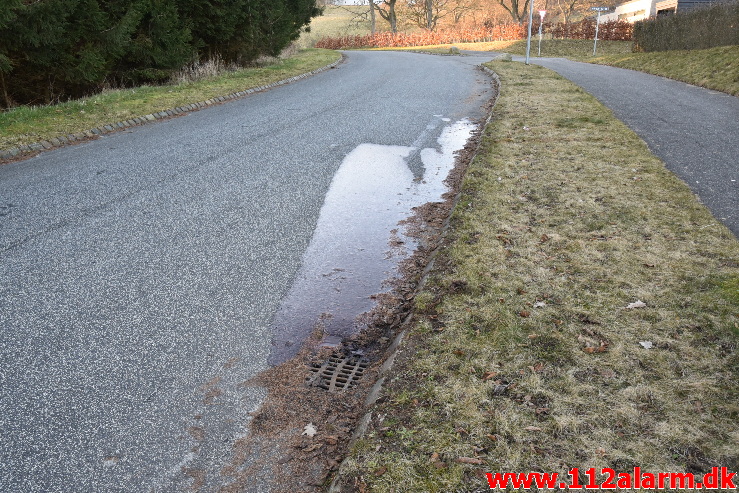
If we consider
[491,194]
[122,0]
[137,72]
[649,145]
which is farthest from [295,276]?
[137,72]

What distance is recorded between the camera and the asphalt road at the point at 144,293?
252 centimetres

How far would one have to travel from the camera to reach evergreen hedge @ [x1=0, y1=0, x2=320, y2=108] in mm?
10016

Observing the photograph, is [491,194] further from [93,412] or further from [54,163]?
[54,163]

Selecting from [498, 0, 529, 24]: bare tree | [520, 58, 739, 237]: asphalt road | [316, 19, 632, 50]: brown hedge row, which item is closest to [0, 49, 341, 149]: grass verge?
[520, 58, 739, 237]: asphalt road

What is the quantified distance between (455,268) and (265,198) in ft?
9.01

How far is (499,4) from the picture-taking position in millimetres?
61656

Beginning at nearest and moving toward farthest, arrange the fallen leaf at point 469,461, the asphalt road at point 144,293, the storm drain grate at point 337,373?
the fallen leaf at point 469,461 → the asphalt road at point 144,293 → the storm drain grate at point 337,373

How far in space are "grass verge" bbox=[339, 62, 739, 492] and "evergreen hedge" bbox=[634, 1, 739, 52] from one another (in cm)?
1757

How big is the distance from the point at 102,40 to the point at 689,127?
41.7 feet

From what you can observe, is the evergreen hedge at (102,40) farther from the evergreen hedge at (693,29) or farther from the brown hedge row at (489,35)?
the brown hedge row at (489,35)

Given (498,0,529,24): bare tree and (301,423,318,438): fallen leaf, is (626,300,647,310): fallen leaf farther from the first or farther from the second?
(498,0,529,24): bare tree

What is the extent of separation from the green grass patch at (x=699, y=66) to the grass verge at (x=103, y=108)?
12959 millimetres

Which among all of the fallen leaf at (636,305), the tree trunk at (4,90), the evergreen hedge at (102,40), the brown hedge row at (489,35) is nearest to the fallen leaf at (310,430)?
the fallen leaf at (636,305)

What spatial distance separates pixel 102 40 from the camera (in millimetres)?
11969
